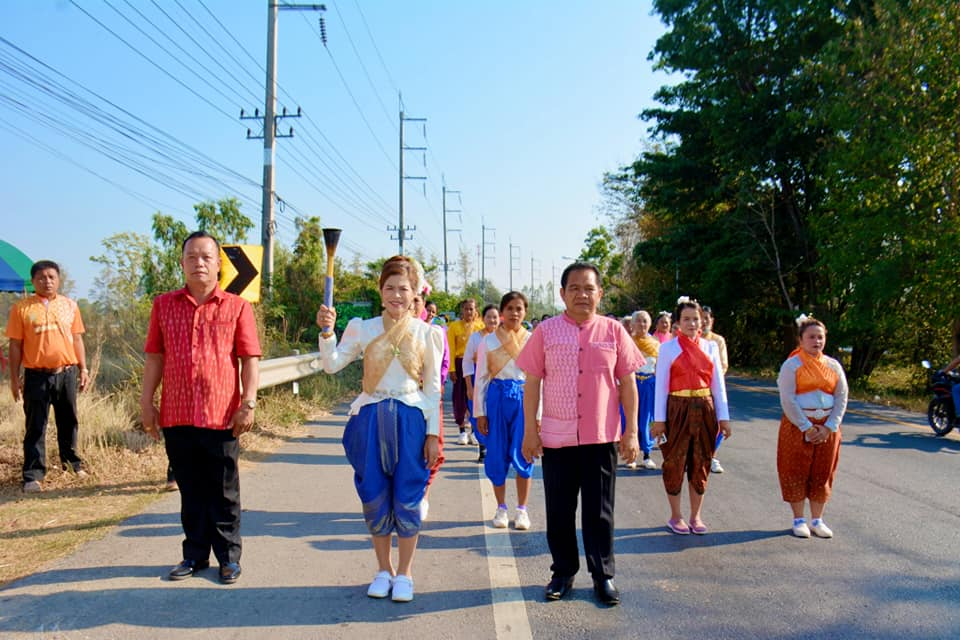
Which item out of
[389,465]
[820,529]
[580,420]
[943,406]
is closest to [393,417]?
[389,465]

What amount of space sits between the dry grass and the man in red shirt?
1.09 m

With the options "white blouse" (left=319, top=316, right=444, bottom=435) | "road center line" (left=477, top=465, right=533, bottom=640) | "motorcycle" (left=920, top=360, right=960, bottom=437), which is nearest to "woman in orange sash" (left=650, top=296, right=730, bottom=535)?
"road center line" (left=477, top=465, right=533, bottom=640)

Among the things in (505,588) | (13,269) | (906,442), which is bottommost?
(505,588)

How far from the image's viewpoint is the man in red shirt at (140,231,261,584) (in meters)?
4.52

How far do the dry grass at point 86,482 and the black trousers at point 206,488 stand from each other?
1.02m

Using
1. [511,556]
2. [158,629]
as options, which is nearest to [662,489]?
[511,556]

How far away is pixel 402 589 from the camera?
4.27 meters

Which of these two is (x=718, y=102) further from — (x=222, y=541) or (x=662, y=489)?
(x=222, y=541)

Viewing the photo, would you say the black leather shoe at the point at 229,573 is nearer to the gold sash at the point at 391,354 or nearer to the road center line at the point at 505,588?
the gold sash at the point at 391,354

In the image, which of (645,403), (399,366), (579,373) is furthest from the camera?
(645,403)

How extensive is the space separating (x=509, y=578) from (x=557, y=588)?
43 cm

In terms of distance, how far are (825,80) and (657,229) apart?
833 inches

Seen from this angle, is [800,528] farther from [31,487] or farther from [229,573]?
[31,487]

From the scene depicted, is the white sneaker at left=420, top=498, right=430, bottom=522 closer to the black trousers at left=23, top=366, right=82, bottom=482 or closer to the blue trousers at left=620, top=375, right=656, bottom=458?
the black trousers at left=23, top=366, right=82, bottom=482
